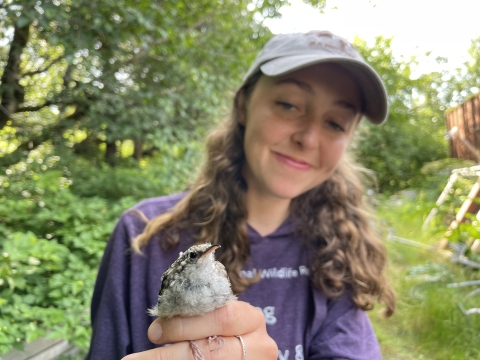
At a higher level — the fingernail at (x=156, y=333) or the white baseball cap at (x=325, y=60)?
the white baseball cap at (x=325, y=60)

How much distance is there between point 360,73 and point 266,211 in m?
0.99

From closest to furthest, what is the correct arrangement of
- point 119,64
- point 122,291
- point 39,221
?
point 122,291, point 39,221, point 119,64

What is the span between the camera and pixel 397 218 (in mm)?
6547

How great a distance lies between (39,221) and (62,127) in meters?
2.35

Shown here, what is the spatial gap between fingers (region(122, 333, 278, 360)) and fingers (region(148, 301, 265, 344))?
0.14 ft

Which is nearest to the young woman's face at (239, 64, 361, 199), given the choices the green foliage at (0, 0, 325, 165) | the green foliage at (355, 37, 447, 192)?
the green foliage at (0, 0, 325, 165)

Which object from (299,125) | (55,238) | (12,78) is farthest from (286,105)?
(12,78)

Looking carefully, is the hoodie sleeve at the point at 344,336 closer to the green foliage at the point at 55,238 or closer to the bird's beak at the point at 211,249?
the bird's beak at the point at 211,249

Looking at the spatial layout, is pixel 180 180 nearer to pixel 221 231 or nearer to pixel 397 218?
pixel 221 231

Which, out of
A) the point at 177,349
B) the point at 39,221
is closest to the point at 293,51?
the point at 177,349

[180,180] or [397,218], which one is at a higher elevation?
[180,180]

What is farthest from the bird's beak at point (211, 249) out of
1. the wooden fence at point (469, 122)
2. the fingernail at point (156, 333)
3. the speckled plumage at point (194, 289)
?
the wooden fence at point (469, 122)

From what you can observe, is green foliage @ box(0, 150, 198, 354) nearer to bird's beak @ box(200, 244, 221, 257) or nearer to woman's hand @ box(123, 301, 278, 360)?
woman's hand @ box(123, 301, 278, 360)

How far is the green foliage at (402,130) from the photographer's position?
10.6m
